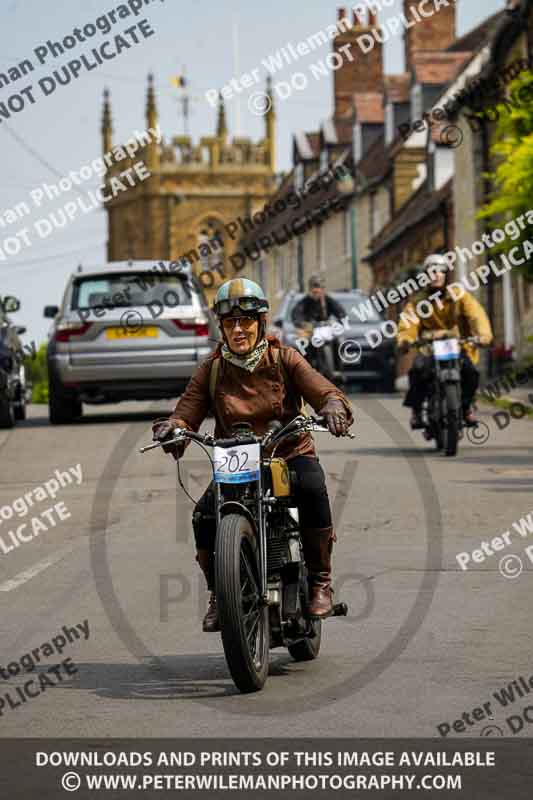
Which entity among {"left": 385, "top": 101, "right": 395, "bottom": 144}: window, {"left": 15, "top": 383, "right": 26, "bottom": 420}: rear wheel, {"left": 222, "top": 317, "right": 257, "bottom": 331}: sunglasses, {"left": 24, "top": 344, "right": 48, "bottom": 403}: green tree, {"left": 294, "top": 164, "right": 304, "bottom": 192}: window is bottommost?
{"left": 24, "top": 344, "right": 48, "bottom": 403}: green tree

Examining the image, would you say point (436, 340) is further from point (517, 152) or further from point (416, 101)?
point (416, 101)

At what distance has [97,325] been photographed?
875 inches

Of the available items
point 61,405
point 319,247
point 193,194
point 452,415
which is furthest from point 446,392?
point 193,194

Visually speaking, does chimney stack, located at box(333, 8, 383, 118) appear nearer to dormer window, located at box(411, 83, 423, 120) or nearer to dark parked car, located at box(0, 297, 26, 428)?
dormer window, located at box(411, 83, 423, 120)

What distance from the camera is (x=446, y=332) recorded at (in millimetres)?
17297

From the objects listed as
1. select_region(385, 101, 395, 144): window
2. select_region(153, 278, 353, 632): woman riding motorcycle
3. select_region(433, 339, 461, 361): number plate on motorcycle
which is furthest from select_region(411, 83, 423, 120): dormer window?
select_region(153, 278, 353, 632): woman riding motorcycle

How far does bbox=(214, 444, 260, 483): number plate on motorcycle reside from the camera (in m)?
6.90

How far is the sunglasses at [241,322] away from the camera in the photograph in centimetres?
723

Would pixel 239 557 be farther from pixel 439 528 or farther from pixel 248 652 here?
pixel 439 528

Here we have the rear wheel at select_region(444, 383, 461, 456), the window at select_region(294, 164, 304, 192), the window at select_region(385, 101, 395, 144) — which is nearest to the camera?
Result: the rear wheel at select_region(444, 383, 461, 456)

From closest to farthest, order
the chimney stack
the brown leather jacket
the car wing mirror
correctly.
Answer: the brown leather jacket
the car wing mirror
the chimney stack

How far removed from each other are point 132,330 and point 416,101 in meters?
34.4
